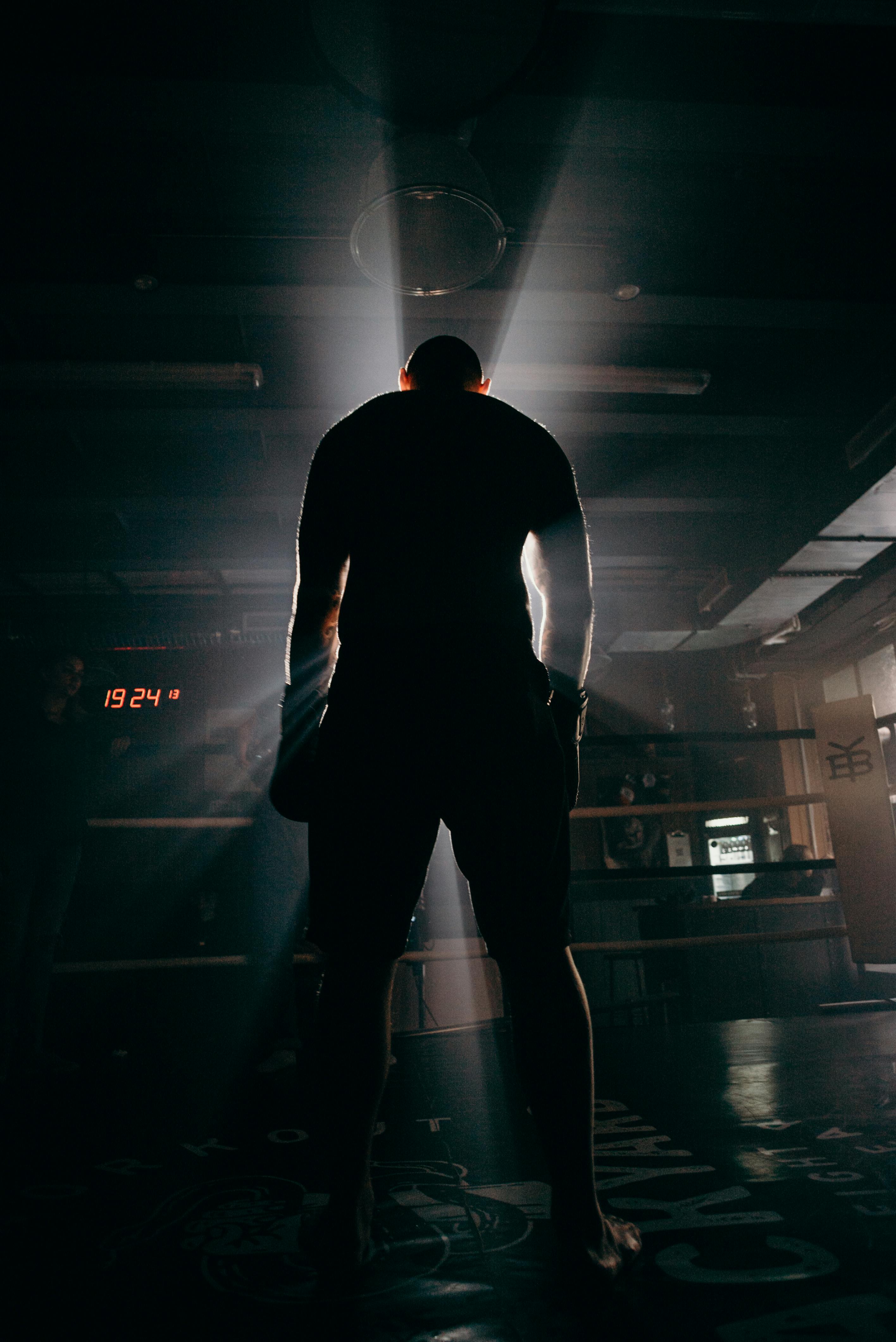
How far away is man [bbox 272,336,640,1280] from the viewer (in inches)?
41.2

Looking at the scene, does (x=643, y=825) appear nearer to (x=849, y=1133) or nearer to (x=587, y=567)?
(x=849, y=1133)

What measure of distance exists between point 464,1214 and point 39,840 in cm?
219

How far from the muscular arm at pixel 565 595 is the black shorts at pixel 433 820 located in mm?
199

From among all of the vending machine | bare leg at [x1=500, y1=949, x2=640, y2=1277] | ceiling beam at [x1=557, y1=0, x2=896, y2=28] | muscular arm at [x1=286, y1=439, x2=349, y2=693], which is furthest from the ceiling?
the vending machine

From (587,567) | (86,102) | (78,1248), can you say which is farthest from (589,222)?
(78,1248)

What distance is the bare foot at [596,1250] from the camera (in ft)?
3.14

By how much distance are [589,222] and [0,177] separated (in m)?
2.41

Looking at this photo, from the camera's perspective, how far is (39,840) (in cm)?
277

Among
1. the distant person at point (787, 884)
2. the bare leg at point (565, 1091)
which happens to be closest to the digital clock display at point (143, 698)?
the distant person at point (787, 884)

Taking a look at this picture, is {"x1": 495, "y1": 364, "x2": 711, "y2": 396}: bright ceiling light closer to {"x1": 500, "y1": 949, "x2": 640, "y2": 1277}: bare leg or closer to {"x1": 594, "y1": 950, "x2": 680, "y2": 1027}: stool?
{"x1": 594, "y1": 950, "x2": 680, "y2": 1027}: stool

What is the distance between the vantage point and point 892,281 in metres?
3.52

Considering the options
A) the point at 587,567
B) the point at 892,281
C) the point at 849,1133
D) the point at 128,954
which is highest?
the point at 892,281

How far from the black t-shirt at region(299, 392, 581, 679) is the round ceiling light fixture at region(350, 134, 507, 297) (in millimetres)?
1600

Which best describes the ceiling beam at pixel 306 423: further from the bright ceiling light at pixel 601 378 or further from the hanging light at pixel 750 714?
the hanging light at pixel 750 714
